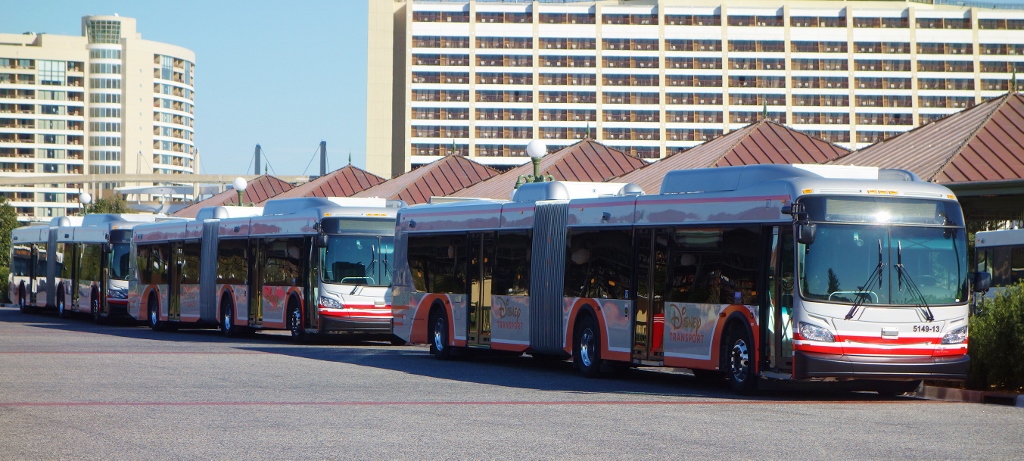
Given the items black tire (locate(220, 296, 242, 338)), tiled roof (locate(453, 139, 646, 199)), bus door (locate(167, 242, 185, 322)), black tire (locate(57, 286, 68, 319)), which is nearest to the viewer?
black tire (locate(220, 296, 242, 338))

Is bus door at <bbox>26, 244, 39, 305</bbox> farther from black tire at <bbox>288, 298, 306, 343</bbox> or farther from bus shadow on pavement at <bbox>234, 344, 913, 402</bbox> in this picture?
bus shadow on pavement at <bbox>234, 344, 913, 402</bbox>

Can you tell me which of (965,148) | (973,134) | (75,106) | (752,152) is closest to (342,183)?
(752,152)

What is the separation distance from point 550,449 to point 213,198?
65120mm

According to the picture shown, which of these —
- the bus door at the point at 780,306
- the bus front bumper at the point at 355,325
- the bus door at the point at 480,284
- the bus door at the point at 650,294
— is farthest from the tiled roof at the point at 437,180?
the bus door at the point at 780,306

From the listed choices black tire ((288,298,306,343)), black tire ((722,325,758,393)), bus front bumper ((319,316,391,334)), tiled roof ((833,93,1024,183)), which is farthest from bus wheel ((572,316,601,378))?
tiled roof ((833,93,1024,183))

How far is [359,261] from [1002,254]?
13.5m

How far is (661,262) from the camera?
1889 cm

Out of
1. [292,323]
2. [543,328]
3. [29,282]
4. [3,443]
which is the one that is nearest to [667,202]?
[543,328]

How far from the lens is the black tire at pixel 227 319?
33516mm

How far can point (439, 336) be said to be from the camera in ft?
81.3

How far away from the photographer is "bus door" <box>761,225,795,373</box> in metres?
16.0

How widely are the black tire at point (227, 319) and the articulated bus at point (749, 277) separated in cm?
1250

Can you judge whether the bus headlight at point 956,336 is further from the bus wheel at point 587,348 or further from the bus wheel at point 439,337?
the bus wheel at point 439,337

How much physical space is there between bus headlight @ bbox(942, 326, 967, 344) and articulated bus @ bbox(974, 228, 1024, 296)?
12.2 metres
